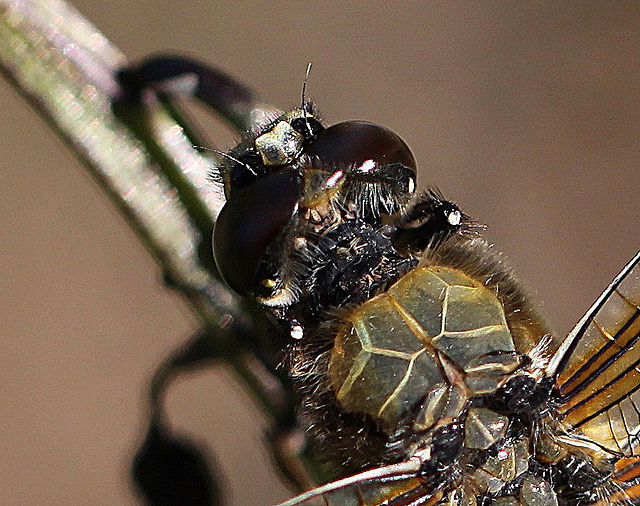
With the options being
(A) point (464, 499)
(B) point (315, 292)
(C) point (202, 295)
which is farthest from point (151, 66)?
(A) point (464, 499)

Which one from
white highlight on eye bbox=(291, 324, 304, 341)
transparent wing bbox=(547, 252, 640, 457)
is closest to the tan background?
white highlight on eye bbox=(291, 324, 304, 341)

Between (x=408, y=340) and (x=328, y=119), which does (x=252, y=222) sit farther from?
(x=328, y=119)

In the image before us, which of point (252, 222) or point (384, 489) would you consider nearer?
point (384, 489)

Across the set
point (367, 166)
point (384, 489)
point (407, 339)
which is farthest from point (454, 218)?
point (384, 489)

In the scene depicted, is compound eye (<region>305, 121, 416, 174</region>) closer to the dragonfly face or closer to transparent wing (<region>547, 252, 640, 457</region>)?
the dragonfly face

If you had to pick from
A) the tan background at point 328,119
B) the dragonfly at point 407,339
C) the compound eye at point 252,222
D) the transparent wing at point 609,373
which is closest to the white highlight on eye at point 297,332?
the dragonfly at point 407,339

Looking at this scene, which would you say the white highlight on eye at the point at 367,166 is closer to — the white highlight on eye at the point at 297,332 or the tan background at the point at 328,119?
the white highlight on eye at the point at 297,332

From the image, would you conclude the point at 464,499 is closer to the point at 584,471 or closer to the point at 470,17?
the point at 584,471
